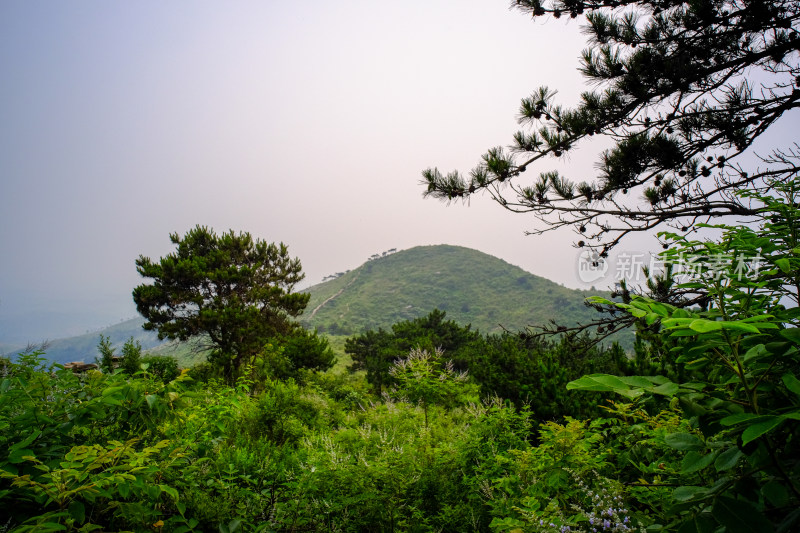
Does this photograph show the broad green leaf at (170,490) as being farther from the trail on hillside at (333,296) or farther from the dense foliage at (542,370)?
the trail on hillside at (333,296)

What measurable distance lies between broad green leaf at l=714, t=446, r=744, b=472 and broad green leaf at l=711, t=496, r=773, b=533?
68 millimetres

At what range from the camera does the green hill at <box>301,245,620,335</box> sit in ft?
136

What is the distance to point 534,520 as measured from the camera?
1638 millimetres

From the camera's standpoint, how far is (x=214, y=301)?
15.5m

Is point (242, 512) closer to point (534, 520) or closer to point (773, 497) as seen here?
point (534, 520)

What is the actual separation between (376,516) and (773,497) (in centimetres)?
280

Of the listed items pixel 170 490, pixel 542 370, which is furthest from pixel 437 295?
pixel 170 490

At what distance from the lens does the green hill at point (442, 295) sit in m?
41.5

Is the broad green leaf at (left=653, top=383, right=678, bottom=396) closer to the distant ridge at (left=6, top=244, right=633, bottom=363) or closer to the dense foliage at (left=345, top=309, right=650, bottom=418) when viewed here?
the dense foliage at (left=345, top=309, right=650, bottom=418)

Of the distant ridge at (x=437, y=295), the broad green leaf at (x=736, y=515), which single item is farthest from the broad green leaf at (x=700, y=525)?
the distant ridge at (x=437, y=295)

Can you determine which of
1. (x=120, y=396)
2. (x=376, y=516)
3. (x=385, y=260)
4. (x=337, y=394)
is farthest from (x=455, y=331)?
(x=385, y=260)

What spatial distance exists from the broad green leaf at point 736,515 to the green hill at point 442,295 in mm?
36693

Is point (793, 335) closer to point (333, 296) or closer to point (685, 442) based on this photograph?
point (685, 442)

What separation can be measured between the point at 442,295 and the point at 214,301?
40.6 metres
